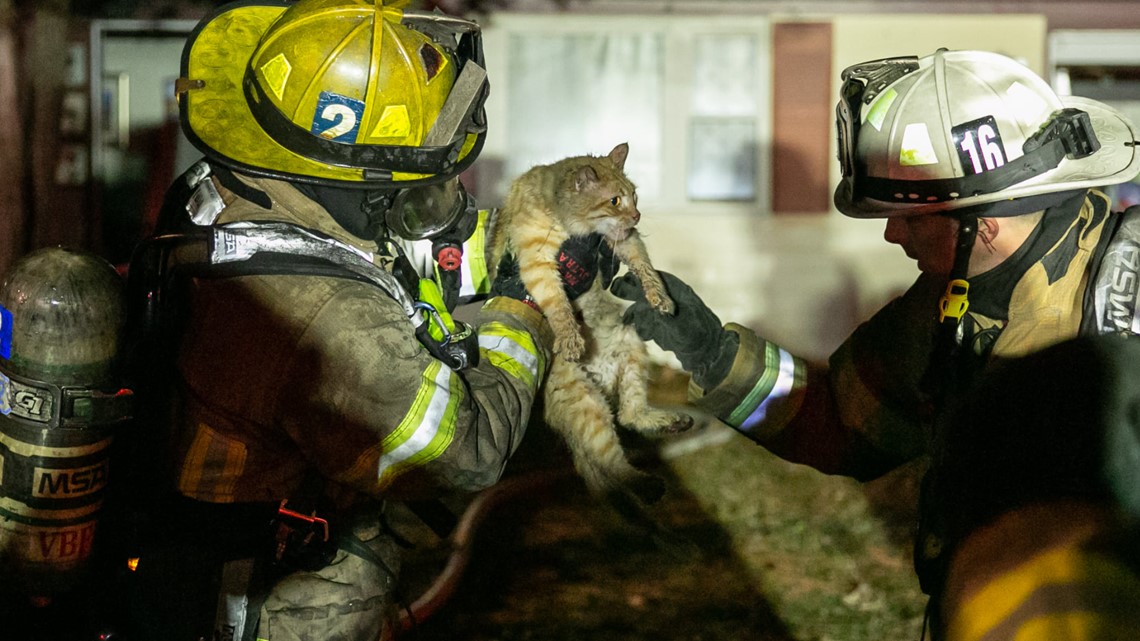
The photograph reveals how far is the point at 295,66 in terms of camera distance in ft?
7.68

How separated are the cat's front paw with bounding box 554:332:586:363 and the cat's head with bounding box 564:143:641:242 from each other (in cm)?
39

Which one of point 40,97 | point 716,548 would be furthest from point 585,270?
point 40,97

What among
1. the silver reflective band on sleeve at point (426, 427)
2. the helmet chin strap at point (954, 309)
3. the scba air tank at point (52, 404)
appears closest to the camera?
the scba air tank at point (52, 404)

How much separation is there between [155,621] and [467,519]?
3300mm

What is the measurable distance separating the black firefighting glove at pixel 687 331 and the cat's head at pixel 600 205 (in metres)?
0.20

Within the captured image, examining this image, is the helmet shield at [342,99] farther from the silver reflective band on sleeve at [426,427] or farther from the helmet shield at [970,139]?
the helmet shield at [970,139]

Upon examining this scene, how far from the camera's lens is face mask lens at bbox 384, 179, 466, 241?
102 inches

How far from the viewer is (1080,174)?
101 inches

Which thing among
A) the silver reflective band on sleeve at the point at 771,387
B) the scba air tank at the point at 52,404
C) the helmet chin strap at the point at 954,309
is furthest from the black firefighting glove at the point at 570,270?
the scba air tank at the point at 52,404

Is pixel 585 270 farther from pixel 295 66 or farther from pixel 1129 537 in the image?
pixel 1129 537

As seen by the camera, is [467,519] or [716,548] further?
[716,548]

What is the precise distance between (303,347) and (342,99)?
583 mm

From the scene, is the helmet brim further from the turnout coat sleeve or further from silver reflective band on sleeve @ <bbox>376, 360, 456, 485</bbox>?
silver reflective band on sleeve @ <bbox>376, 360, 456, 485</bbox>

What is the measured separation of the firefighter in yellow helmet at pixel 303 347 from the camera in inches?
88.3
